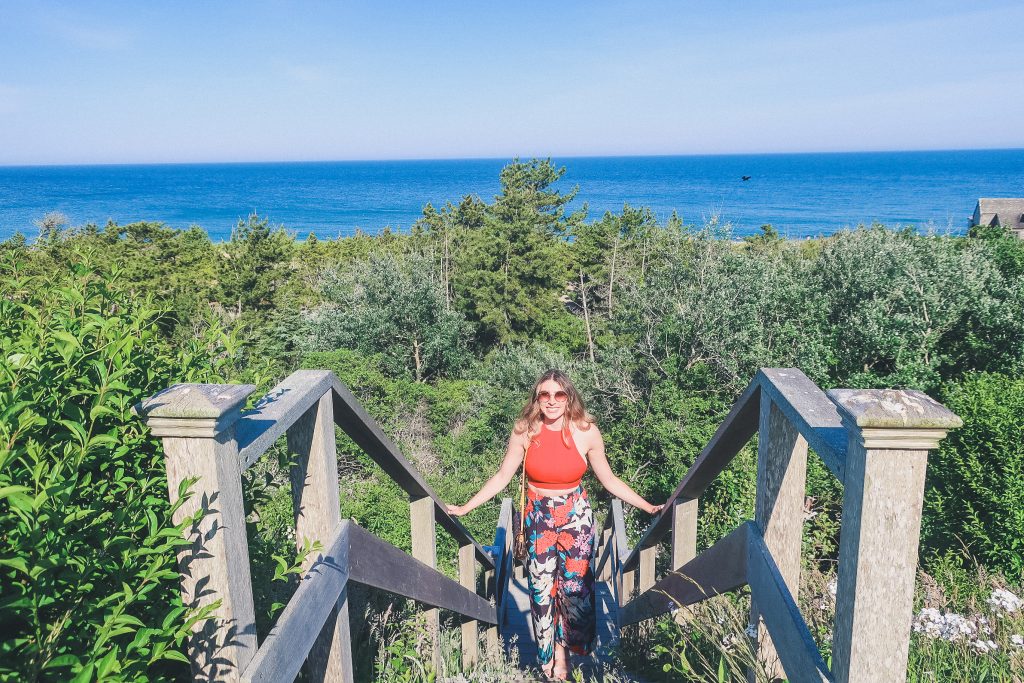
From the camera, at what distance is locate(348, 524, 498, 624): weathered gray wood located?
205 cm

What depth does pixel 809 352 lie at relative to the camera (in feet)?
42.4

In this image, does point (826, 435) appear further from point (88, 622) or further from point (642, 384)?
point (642, 384)

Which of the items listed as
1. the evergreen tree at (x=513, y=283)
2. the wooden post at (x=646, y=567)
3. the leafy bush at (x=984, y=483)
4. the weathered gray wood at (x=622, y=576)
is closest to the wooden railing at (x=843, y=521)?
the wooden post at (x=646, y=567)

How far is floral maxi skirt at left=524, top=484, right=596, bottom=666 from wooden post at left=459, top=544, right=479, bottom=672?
43 cm

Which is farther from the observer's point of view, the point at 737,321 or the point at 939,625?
the point at 737,321

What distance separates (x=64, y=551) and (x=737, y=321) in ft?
47.8

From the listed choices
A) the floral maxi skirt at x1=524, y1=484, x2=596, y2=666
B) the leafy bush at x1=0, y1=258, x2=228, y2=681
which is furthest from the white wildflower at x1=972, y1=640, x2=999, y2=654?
the leafy bush at x1=0, y1=258, x2=228, y2=681

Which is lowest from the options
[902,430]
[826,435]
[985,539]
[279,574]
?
[985,539]

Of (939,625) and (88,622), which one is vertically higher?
(88,622)

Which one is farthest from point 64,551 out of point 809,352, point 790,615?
point 809,352

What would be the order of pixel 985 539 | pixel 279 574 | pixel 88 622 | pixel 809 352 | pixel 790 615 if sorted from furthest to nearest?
pixel 809 352
pixel 985 539
pixel 790 615
pixel 279 574
pixel 88 622

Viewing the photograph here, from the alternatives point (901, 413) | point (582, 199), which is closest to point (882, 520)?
point (901, 413)

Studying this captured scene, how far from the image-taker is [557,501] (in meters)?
3.37

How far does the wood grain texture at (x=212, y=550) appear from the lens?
3.85 feet
